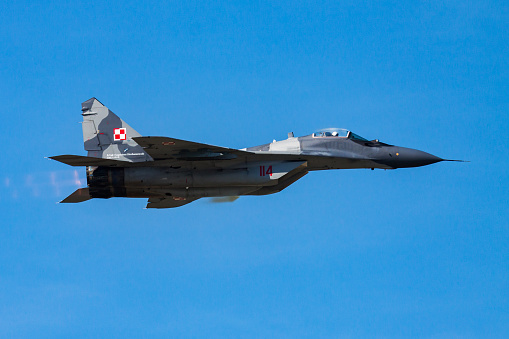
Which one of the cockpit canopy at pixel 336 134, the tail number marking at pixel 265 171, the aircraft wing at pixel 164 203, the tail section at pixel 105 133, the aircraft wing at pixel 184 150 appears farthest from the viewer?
the aircraft wing at pixel 164 203

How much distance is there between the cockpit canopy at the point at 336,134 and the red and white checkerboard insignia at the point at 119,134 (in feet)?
21.4

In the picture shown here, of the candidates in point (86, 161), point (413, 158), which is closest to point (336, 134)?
point (413, 158)

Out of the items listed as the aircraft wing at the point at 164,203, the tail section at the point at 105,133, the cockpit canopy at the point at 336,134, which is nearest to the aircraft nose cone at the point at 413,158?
the cockpit canopy at the point at 336,134

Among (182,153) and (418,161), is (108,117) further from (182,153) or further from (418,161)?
(418,161)

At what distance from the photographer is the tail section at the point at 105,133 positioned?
2347cm

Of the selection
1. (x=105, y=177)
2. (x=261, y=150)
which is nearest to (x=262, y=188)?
(x=261, y=150)

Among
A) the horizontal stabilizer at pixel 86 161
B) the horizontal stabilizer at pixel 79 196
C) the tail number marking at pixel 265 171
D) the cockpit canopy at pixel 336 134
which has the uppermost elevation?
the cockpit canopy at pixel 336 134

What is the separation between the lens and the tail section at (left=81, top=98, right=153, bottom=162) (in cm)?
2347

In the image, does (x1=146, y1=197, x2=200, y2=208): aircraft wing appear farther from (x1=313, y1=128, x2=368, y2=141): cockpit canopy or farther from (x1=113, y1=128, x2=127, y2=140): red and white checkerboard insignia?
(x1=313, y1=128, x2=368, y2=141): cockpit canopy

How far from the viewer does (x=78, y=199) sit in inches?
922

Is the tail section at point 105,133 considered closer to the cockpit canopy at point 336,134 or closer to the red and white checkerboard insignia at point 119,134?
the red and white checkerboard insignia at point 119,134

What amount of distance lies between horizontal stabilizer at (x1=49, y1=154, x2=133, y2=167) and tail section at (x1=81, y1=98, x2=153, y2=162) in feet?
2.54

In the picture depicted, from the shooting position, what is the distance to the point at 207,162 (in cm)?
2248

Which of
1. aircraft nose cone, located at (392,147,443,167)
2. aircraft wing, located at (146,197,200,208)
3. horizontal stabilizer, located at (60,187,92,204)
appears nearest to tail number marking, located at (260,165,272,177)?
aircraft wing, located at (146,197,200,208)
